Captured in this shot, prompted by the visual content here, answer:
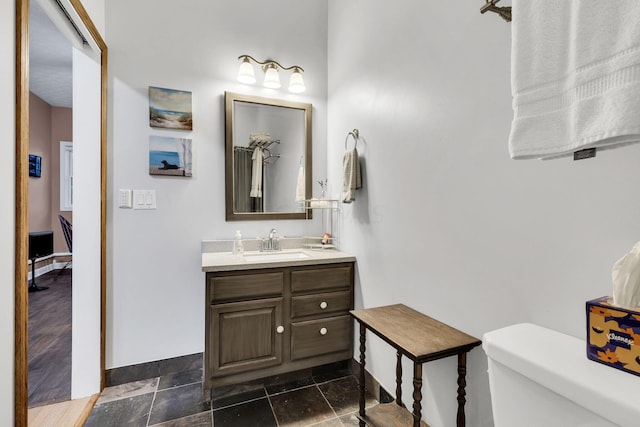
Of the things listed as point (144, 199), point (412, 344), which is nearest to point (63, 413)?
point (144, 199)

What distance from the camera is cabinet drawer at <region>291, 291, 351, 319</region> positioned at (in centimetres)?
189

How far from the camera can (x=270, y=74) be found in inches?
89.1

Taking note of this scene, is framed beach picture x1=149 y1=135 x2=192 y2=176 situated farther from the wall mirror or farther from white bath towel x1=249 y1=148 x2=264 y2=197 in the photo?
white bath towel x1=249 y1=148 x2=264 y2=197

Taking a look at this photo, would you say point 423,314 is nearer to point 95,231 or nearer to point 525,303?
point 525,303

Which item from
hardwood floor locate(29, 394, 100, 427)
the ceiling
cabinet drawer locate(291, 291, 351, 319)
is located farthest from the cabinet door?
the ceiling

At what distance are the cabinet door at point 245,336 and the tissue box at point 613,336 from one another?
1.49 m

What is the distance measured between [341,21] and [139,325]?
262 cm

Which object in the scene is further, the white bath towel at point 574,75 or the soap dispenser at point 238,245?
the soap dispenser at point 238,245

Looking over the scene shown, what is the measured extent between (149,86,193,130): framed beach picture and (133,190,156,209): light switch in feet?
1.50

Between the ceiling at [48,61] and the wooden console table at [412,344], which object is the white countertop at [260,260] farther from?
the ceiling at [48,61]

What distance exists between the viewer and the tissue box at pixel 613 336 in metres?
0.60

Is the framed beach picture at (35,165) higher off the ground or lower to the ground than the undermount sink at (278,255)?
higher

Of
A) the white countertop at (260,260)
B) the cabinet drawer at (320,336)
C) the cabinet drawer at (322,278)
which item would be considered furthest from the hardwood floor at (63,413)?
the cabinet drawer at (322,278)
